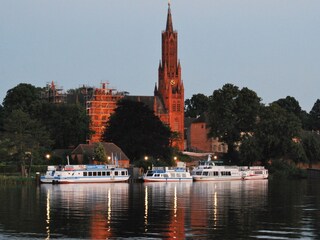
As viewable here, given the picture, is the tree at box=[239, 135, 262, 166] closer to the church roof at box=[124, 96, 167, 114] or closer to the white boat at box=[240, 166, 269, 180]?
the white boat at box=[240, 166, 269, 180]

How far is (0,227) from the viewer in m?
45.8

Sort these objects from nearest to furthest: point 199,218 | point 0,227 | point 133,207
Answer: point 0,227 → point 199,218 → point 133,207

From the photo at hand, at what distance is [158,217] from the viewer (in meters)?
52.5

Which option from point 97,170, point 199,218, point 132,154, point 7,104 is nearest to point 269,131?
point 132,154

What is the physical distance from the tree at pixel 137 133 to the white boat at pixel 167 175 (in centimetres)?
1551

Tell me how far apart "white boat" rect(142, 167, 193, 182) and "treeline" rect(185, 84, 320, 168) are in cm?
1718

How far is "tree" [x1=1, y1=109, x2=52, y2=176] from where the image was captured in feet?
347

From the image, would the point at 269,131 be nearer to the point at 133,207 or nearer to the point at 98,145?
the point at 98,145

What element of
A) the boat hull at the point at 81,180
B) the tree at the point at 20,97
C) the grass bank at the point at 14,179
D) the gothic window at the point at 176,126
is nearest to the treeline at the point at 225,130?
the boat hull at the point at 81,180

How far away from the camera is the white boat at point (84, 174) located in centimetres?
10725

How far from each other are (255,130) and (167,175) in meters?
24.7

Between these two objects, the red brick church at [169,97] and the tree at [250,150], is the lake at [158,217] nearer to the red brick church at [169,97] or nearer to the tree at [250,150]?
the tree at [250,150]

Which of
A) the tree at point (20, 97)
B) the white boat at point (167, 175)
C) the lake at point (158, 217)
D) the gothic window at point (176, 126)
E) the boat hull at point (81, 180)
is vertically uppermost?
the tree at point (20, 97)

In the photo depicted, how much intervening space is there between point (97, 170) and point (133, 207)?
2045 inches
